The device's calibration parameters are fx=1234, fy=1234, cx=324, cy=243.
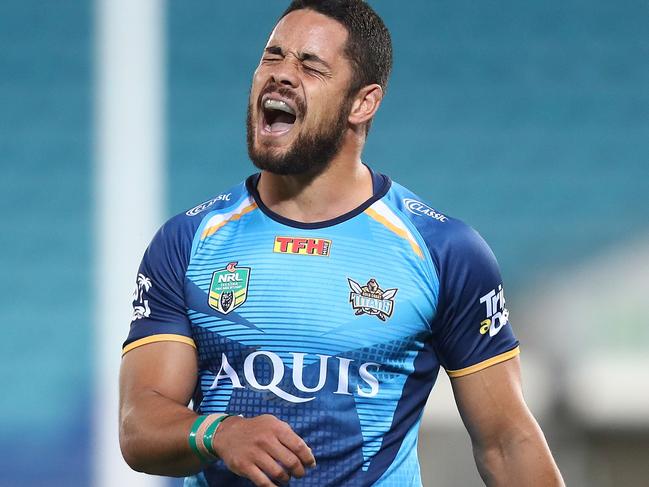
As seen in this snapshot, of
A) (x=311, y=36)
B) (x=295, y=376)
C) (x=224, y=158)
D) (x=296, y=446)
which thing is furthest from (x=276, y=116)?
(x=224, y=158)

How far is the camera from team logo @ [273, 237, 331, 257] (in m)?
2.96

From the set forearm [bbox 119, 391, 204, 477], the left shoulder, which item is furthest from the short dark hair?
forearm [bbox 119, 391, 204, 477]

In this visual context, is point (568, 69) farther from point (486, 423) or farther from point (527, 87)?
point (486, 423)

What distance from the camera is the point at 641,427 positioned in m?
7.28

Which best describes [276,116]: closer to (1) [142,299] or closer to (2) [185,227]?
(2) [185,227]

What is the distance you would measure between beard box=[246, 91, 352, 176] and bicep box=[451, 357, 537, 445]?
0.63 meters

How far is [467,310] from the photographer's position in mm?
2934

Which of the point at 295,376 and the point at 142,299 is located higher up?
the point at 142,299

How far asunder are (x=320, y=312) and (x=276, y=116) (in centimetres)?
52

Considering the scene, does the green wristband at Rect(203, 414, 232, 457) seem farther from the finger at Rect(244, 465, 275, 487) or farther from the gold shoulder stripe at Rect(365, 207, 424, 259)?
the gold shoulder stripe at Rect(365, 207, 424, 259)

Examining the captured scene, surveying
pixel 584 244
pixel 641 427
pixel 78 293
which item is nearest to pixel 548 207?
pixel 584 244

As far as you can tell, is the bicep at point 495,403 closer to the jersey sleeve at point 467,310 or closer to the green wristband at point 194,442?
the jersey sleeve at point 467,310

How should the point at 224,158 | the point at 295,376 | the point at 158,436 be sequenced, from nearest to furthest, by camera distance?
the point at 158,436, the point at 295,376, the point at 224,158

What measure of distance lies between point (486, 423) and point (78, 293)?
19.0 ft
